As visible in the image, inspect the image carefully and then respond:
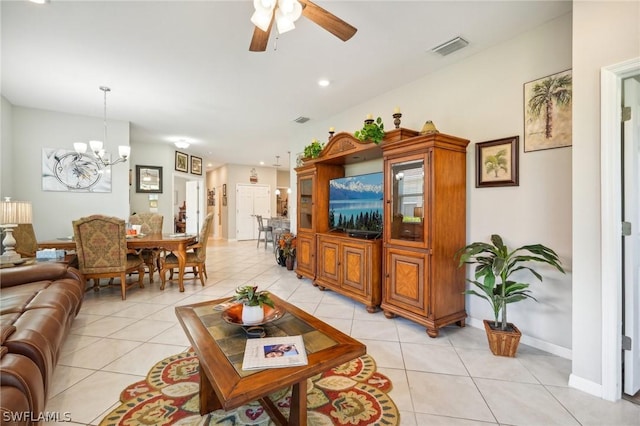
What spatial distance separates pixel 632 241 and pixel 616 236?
17cm

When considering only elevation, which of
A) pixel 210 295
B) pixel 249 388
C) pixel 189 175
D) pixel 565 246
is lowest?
pixel 210 295

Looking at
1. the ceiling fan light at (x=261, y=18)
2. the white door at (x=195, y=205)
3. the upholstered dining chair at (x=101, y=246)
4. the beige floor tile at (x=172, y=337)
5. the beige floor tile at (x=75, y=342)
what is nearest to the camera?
the ceiling fan light at (x=261, y=18)

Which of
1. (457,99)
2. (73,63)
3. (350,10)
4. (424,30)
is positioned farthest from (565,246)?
(73,63)

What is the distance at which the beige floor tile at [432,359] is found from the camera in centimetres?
202

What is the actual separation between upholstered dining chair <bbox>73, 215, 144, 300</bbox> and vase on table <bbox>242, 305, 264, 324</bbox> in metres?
2.72

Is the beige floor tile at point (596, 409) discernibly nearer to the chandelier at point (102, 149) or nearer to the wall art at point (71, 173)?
the chandelier at point (102, 149)

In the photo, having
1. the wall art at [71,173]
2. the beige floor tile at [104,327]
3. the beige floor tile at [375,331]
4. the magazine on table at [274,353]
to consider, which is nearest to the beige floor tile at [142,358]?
the beige floor tile at [104,327]

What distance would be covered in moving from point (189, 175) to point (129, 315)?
218 inches

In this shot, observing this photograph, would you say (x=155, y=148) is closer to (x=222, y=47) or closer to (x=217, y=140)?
(x=217, y=140)

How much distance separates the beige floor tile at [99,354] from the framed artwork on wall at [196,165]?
20.8ft

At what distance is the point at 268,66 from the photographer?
3.08m

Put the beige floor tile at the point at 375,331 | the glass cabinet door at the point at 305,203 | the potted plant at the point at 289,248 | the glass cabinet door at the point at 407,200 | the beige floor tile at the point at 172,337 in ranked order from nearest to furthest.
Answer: the beige floor tile at the point at 172,337
the beige floor tile at the point at 375,331
the glass cabinet door at the point at 407,200
the glass cabinet door at the point at 305,203
the potted plant at the point at 289,248

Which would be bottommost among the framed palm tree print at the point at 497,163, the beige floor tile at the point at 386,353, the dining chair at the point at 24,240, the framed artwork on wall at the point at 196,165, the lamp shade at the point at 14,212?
the beige floor tile at the point at 386,353

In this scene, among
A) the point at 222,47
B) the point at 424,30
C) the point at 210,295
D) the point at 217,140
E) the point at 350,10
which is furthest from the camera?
the point at 217,140
